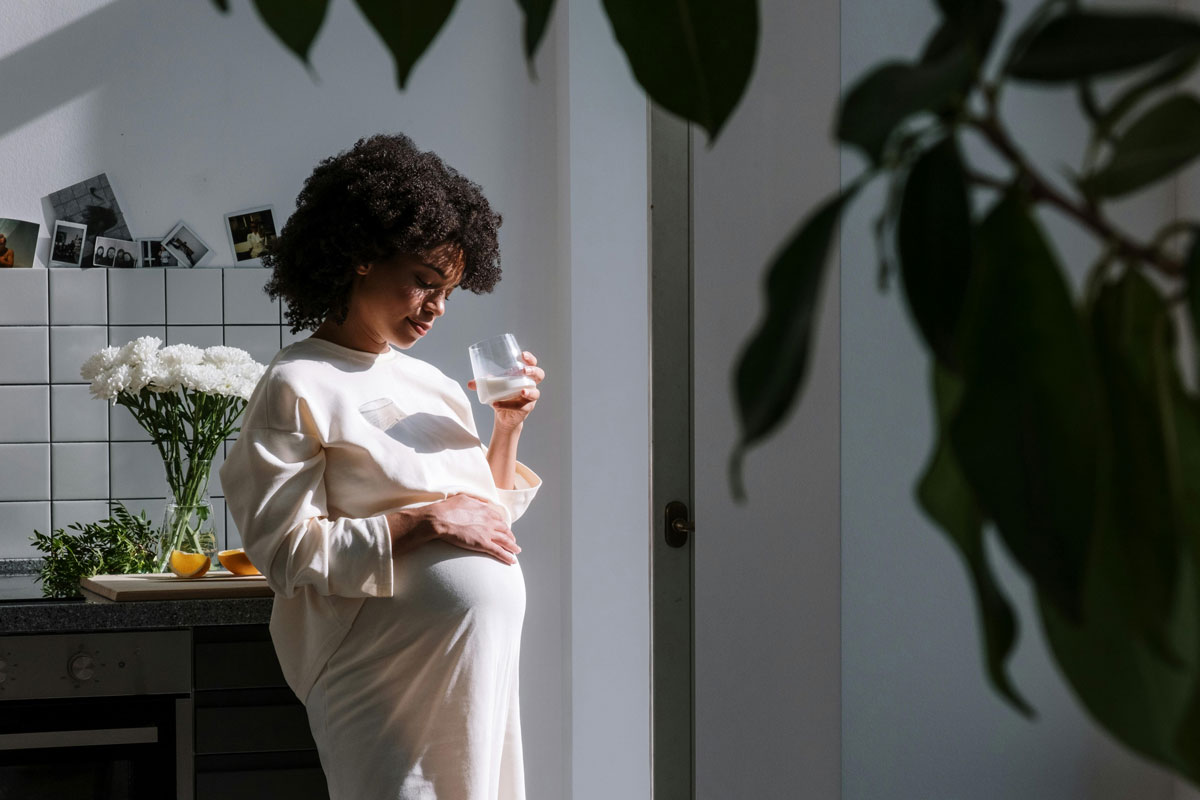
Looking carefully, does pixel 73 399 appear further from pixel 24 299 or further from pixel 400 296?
pixel 400 296

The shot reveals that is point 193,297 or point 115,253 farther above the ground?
point 115,253

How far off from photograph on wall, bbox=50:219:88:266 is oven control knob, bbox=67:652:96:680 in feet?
4.01

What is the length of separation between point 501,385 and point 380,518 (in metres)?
0.35

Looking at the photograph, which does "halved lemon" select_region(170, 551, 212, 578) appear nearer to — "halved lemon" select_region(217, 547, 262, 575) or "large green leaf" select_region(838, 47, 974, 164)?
"halved lemon" select_region(217, 547, 262, 575)

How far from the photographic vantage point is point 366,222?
1798 millimetres

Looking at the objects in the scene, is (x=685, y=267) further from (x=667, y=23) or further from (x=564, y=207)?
(x=667, y=23)

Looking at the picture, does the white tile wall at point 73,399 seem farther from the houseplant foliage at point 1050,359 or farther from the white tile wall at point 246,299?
the houseplant foliage at point 1050,359

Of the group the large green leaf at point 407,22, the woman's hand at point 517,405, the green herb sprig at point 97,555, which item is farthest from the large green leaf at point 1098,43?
the green herb sprig at point 97,555

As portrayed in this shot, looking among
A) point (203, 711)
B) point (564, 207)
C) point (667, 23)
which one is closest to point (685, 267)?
point (564, 207)

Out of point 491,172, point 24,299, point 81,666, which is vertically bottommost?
point 81,666

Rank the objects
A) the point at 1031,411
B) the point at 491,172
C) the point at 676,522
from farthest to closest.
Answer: the point at 491,172 → the point at 676,522 → the point at 1031,411

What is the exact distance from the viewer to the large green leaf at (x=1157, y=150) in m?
0.21

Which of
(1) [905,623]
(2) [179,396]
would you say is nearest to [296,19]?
(1) [905,623]

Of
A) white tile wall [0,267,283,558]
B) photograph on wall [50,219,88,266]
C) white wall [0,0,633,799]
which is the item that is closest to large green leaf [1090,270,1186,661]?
white wall [0,0,633,799]
